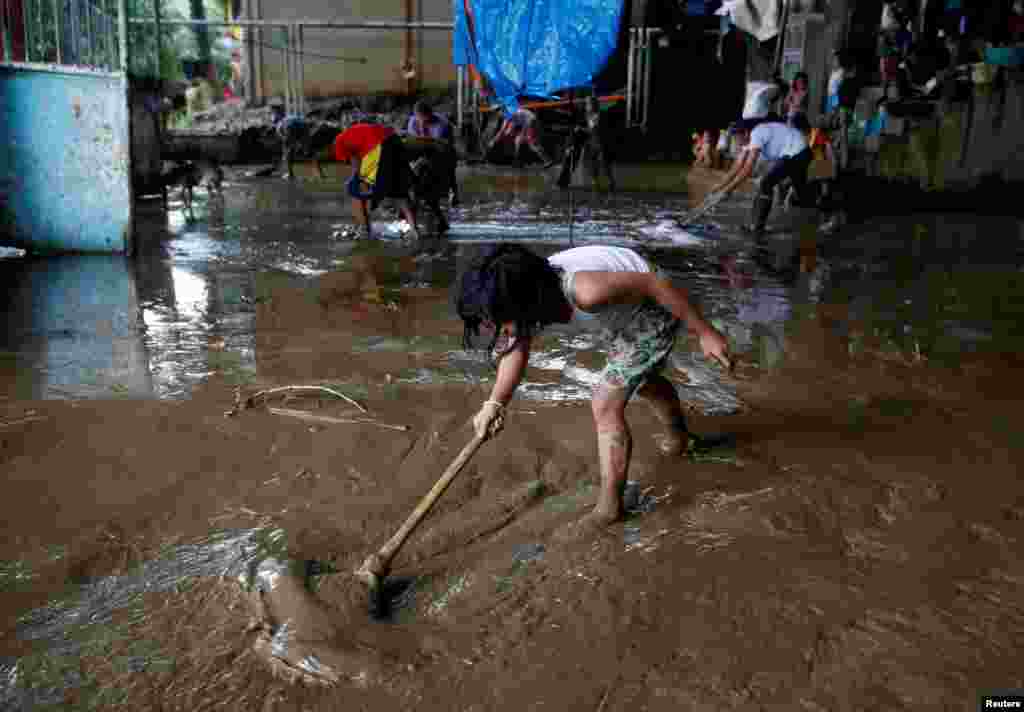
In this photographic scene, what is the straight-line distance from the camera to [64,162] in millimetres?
7062

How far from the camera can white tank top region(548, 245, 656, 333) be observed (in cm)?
272

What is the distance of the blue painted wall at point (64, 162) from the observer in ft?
22.6

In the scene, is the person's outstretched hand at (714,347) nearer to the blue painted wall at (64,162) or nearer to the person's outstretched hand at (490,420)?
the person's outstretched hand at (490,420)

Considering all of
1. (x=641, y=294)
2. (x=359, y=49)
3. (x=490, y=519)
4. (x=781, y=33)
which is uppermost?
(x=359, y=49)

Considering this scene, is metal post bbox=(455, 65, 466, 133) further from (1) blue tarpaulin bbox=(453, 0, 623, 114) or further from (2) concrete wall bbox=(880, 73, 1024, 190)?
(2) concrete wall bbox=(880, 73, 1024, 190)

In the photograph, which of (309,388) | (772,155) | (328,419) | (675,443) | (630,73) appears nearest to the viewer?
(675,443)

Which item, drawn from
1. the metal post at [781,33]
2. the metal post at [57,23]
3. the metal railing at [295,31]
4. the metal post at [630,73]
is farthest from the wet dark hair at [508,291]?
the metal railing at [295,31]

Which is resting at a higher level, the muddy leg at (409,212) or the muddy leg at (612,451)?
the muddy leg at (409,212)

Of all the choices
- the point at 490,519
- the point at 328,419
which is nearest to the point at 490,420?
the point at 490,519

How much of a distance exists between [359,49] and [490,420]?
16.0 metres

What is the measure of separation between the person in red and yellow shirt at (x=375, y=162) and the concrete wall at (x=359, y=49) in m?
9.58

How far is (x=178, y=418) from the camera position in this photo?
374cm

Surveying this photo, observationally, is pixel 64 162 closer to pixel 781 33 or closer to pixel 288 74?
pixel 288 74

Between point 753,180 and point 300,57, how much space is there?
8851mm
